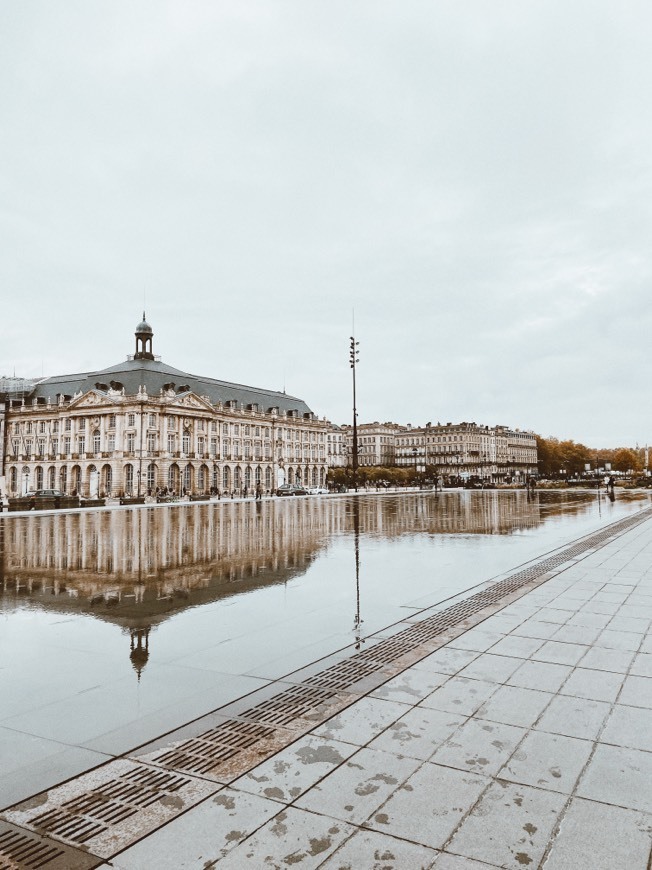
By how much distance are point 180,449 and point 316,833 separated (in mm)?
83916

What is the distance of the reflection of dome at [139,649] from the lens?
6387mm

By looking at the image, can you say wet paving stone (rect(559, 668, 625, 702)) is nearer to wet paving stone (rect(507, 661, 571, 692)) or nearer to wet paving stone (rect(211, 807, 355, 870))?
wet paving stone (rect(507, 661, 571, 692))

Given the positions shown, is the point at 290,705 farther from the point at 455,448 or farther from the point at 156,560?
the point at 455,448

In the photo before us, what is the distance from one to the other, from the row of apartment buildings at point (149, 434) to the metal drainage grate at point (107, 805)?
68.1 m

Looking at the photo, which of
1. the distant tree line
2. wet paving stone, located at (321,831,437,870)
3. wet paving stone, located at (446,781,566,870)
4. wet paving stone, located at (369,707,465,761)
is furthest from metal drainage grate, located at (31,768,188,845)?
the distant tree line

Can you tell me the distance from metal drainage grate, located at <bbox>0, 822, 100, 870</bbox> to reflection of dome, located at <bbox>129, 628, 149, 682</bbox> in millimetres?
2779

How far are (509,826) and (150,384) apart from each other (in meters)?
83.5

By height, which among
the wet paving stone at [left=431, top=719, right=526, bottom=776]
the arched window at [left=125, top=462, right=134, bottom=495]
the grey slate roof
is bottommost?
the wet paving stone at [left=431, top=719, right=526, bottom=776]

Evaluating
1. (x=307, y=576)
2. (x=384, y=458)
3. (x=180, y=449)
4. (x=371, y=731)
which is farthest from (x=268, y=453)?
(x=371, y=731)

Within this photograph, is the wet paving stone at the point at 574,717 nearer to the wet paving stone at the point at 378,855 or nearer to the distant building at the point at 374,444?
the wet paving stone at the point at 378,855

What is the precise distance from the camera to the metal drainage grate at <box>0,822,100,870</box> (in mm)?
3096

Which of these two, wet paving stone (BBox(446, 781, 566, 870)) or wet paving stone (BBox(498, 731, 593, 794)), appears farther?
wet paving stone (BBox(498, 731, 593, 794))

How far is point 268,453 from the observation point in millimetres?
102000

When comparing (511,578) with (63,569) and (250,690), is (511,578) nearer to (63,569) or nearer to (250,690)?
(250,690)
